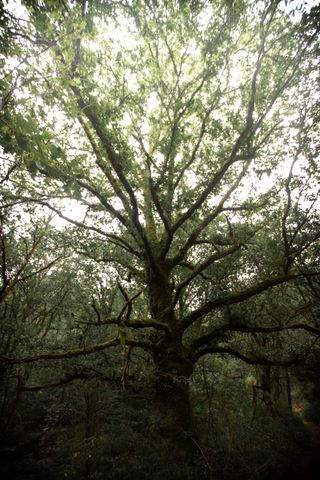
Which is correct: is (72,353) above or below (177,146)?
below

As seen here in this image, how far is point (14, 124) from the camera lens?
3094 millimetres

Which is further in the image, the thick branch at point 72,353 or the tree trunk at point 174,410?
the tree trunk at point 174,410

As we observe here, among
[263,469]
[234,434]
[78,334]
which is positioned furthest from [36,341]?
[263,469]

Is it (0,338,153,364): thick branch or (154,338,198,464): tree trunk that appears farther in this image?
(154,338,198,464): tree trunk

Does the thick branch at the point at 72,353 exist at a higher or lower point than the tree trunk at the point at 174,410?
higher

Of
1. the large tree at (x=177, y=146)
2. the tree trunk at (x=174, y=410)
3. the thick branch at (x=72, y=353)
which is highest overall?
the large tree at (x=177, y=146)

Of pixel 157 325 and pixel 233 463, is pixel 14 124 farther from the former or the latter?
pixel 233 463

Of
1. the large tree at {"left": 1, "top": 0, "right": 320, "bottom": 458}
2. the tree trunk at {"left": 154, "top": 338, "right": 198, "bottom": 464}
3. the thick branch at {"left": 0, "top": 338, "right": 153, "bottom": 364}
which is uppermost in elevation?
the large tree at {"left": 1, "top": 0, "right": 320, "bottom": 458}

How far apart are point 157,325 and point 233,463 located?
13.8ft

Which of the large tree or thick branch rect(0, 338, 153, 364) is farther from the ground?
the large tree

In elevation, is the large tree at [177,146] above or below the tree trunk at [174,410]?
above

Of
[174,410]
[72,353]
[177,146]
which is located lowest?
[174,410]

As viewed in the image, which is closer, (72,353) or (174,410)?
(72,353)

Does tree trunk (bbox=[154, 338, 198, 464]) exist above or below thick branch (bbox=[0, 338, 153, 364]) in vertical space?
below
